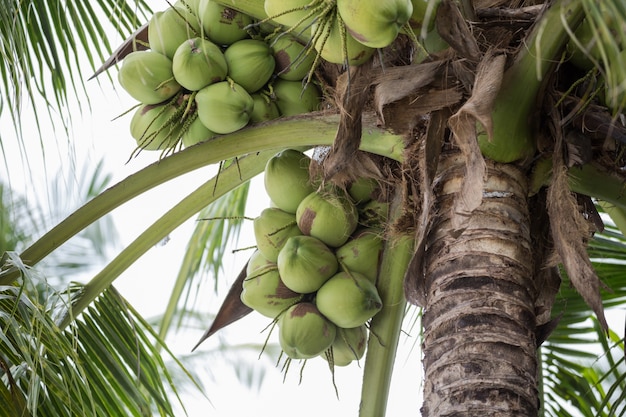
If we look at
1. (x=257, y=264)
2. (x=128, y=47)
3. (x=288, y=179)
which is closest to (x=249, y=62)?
(x=288, y=179)

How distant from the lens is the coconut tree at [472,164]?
1.81 metres

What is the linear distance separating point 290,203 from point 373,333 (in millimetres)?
443

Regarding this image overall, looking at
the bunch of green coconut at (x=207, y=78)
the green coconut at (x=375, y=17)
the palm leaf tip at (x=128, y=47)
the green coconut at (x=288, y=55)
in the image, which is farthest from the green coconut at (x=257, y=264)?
the green coconut at (x=375, y=17)

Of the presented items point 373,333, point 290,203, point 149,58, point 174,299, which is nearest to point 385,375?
point 373,333

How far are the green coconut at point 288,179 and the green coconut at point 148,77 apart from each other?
0.36 metres

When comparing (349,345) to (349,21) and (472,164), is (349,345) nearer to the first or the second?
(472,164)

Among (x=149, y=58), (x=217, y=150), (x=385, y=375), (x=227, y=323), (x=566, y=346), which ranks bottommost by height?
(x=385, y=375)

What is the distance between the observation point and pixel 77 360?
1.72 metres

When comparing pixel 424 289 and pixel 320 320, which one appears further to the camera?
pixel 320 320

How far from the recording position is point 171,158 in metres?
2.26

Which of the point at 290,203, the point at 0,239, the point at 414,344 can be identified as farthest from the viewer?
the point at 414,344

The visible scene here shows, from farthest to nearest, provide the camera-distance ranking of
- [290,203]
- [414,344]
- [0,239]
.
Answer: [414,344] < [0,239] < [290,203]

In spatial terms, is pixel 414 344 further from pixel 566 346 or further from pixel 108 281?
pixel 108 281

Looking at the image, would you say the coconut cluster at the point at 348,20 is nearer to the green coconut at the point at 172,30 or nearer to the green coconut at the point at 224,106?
the green coconut at the point at 224,106
